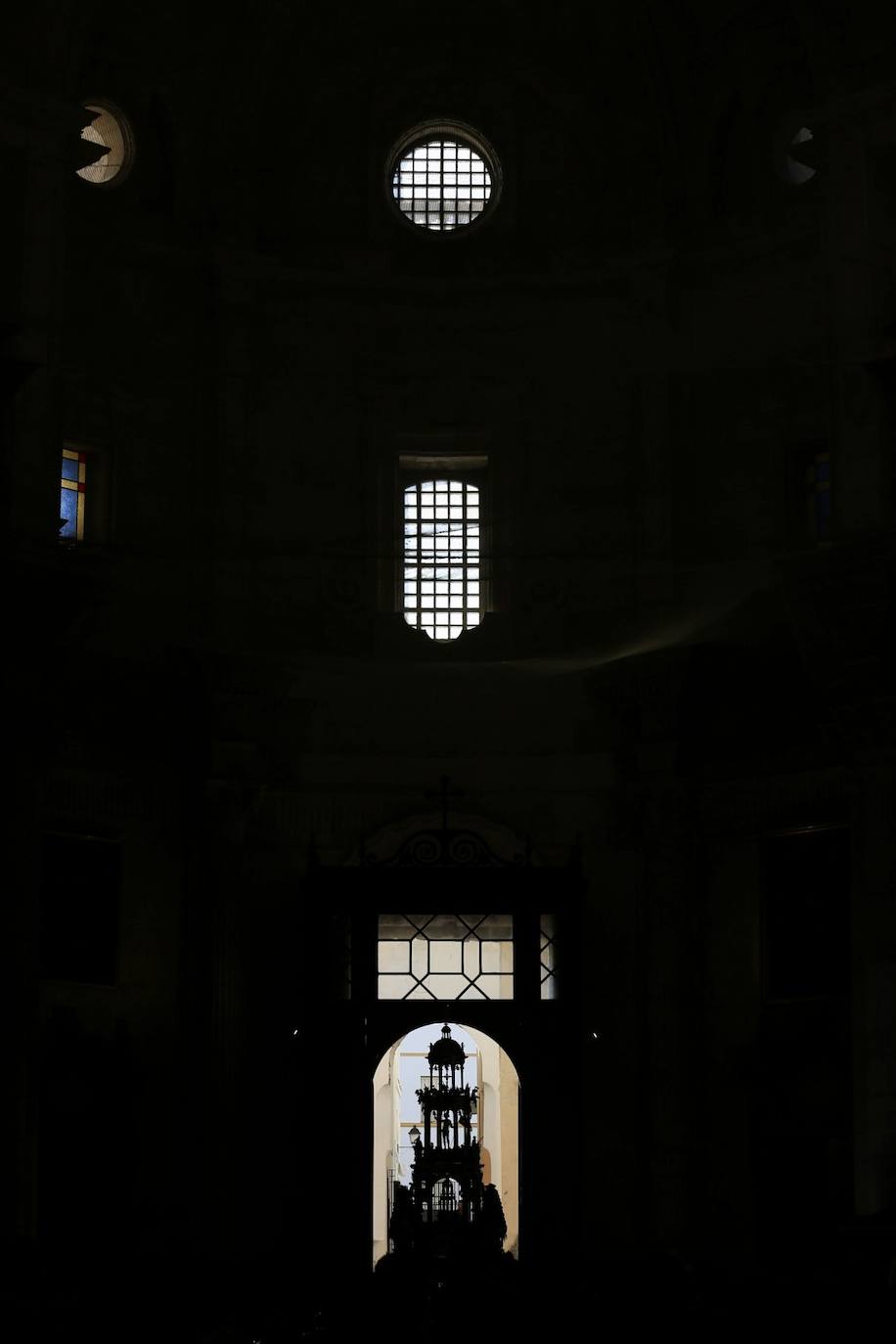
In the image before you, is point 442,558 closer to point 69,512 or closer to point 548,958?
point 69,512

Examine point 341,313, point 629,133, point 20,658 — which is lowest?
point 20,658

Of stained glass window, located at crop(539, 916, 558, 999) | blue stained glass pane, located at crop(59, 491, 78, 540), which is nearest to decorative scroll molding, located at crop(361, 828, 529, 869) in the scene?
stained glass window, located at crop(539, 916, 558, 999)

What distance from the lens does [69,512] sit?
28609 millimetres

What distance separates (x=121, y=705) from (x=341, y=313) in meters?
6.38

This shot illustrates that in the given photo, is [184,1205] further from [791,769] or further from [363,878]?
[791,769]

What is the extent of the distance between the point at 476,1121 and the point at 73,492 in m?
14.1

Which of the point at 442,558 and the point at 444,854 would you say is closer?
the point at 444,854

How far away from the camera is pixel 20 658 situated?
24.2 m

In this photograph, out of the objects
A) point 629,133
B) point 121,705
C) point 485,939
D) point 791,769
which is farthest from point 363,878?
point 629,133

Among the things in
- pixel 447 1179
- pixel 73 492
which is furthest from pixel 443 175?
pixel 447 1179

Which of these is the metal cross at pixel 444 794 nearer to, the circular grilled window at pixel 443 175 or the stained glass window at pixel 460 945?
the stained glass window at pixel 460 945

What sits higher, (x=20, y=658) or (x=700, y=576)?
(x=700, y=576)

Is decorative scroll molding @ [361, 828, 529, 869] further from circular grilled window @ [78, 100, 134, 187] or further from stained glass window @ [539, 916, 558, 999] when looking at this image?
circular grilled window @ [78, 100, 134, 187]

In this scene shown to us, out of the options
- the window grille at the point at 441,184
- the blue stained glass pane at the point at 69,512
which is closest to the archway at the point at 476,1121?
the blue stained glass pane at the point at 69,512
